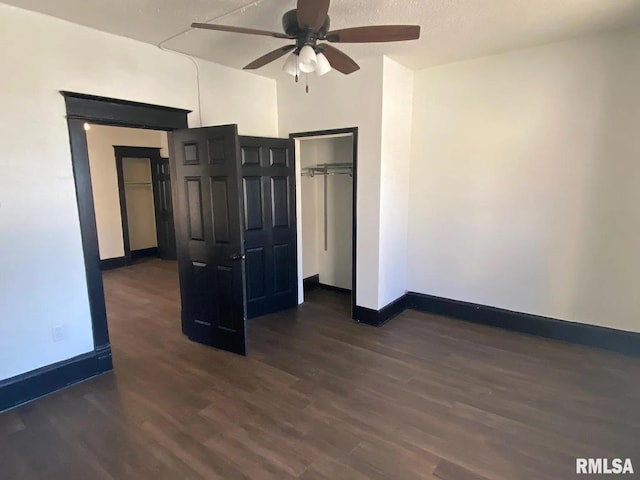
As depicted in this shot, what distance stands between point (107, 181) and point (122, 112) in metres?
4.31

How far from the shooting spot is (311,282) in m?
5.43

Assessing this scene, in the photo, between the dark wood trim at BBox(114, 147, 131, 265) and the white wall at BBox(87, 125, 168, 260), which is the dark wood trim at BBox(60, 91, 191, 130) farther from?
the dark wood trim at BBox(114, 147, 131, 265)

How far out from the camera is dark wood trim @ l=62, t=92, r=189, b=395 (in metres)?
2.92

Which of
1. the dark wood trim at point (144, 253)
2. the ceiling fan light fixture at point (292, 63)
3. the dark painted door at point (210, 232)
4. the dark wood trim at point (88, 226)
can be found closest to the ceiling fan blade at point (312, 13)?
the ceiling fan light fixture at point (292, 63)

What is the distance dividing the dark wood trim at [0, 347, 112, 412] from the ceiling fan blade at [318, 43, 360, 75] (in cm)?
313

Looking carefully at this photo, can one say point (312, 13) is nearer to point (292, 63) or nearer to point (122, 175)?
point (292, 63)

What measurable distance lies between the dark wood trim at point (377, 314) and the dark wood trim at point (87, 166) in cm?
258

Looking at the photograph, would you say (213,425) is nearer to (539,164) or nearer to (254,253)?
(254,253)

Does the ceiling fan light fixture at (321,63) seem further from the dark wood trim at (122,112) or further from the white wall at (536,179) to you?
the white wall at (536,179)

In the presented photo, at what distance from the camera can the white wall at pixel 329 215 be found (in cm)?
497

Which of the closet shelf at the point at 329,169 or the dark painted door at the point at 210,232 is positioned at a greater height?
the closet shelf at the point at 329,169

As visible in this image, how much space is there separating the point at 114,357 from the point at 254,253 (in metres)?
1.76

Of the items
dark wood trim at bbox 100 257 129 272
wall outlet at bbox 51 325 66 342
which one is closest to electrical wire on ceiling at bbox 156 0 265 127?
wall outlet at bbox 51 325 66 342

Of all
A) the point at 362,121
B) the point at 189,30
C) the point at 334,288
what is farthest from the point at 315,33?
the point at 334,288
